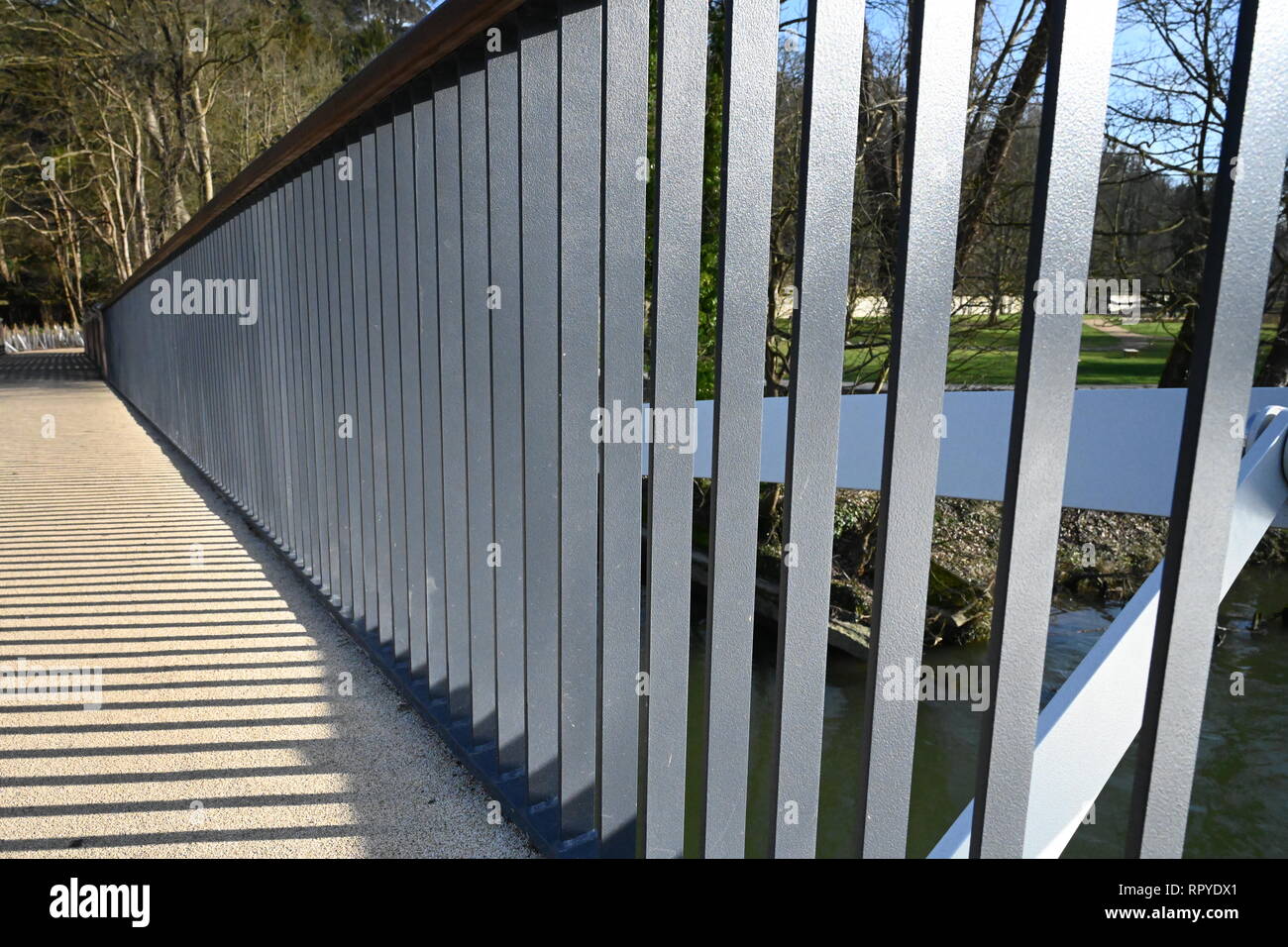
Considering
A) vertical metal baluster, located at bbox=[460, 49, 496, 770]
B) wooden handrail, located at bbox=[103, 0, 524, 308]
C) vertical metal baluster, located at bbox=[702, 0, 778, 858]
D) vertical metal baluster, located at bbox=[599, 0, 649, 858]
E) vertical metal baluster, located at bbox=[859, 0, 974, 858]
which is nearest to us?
vertical metal baluster, located at bbox=[859, 0, 974, 858]

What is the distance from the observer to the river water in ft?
27.1

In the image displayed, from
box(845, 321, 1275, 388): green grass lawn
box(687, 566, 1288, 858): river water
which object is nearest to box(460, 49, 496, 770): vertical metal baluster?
box(687, 566, 1288, 858): river water

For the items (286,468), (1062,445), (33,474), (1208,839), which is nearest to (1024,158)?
(1208,839)

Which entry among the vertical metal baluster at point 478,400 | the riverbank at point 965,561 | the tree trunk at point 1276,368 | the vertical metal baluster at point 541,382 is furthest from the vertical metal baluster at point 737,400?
the tree trunk at point 1276,368

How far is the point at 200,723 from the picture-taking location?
9.66ft

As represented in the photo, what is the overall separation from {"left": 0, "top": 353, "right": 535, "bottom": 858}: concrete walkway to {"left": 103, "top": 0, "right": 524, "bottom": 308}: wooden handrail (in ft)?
6.13

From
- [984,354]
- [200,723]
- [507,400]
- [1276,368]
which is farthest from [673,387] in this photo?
[1276,368]

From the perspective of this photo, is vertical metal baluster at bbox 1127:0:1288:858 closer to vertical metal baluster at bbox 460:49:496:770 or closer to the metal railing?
the metal railing

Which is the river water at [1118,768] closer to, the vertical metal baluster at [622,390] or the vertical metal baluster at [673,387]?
the vertical metal baluster at [622,390]

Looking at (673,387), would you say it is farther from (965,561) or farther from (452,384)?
(965,561)

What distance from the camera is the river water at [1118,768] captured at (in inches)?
325

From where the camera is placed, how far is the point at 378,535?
133 inches

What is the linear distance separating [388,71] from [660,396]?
4.92ft
